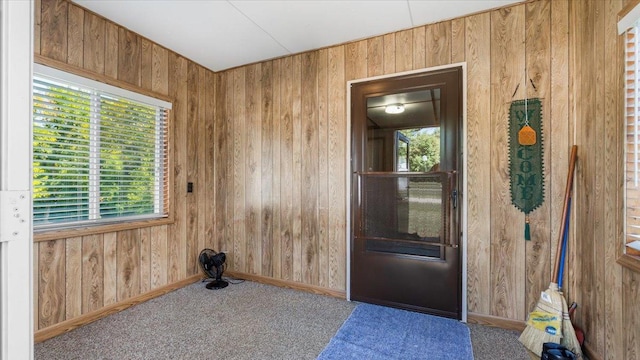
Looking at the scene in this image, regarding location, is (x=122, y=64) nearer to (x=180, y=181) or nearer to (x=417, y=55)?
(x=180, y=181)

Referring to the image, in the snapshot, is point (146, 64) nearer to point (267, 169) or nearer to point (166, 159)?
point (166, 159)

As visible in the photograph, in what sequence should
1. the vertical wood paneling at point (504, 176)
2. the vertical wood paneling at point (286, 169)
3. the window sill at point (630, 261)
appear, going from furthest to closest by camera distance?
the vertical wood paneling at point (286, 169), the vertical wood paneling at point (504, 176), the window sill at point (630, 261)

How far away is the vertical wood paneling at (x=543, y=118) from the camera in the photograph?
7.05 feet

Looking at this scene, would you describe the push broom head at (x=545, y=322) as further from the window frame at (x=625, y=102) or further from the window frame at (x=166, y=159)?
the window frame at (x=166, y=159)

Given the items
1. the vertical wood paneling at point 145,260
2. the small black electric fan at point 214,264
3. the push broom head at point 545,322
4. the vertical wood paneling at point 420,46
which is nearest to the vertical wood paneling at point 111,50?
the vertical wood paneling at point 145,260

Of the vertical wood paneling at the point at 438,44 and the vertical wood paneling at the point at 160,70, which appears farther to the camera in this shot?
the vertical wood paneling at the point at 160,70

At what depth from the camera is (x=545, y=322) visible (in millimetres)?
1900

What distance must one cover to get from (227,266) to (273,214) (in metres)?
0.98

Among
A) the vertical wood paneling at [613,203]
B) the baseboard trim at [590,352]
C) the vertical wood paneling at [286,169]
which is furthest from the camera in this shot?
the vertical wood paneling at [286,169]

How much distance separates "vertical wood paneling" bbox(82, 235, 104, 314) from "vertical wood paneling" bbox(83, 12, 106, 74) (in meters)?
1.47

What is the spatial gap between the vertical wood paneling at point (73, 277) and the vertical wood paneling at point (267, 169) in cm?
164

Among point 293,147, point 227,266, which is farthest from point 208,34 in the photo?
point 227,266

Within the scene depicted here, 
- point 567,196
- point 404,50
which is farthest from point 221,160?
point 567,196

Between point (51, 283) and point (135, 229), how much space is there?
0.71 m
